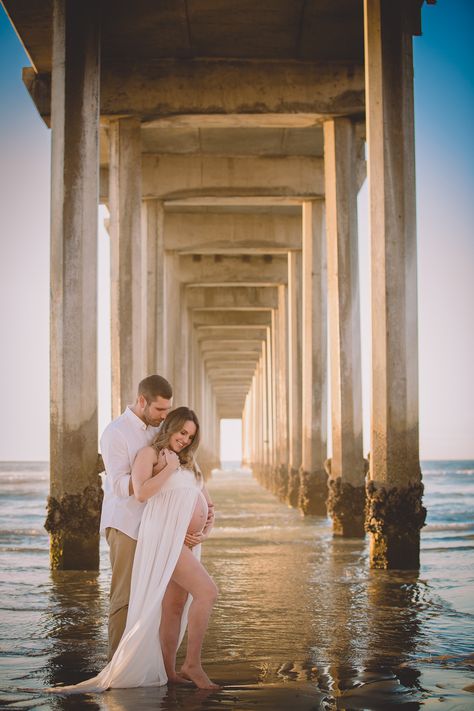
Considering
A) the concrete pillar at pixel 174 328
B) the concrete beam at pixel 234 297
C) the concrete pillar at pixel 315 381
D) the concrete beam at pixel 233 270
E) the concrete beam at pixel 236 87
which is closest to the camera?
the concrete beam at pixel 236 87

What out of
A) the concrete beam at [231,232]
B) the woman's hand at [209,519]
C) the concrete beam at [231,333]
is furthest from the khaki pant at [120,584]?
the concrete beam at [231,333]

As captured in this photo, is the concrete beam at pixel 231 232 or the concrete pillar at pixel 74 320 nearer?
the concrete pillar at pixel 74 320

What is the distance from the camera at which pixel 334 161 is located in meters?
14.7

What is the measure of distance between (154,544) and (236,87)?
431 inches

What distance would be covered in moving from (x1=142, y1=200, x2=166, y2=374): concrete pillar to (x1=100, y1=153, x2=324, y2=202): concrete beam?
63cm

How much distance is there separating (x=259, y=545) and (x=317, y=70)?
22.6ft

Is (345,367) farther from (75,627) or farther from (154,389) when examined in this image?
(154,389)

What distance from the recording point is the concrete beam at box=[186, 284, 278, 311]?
29891mm

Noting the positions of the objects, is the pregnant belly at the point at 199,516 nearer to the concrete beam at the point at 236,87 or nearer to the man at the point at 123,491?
the man at the point at 123,491

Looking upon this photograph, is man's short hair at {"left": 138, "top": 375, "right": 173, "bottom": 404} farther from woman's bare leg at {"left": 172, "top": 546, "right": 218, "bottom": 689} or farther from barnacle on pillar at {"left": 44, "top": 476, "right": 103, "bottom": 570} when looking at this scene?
barnacle on pillar at {"left": 44, "top": 476, "right": 103, "bottom": 570}

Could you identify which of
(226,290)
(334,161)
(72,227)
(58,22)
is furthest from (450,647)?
(226,290)

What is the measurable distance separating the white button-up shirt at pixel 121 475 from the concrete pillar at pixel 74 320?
15.7 ft

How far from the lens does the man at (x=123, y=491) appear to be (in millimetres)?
4617

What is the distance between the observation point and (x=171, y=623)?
4621mm
